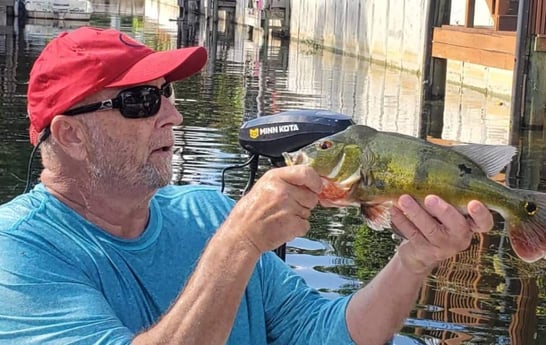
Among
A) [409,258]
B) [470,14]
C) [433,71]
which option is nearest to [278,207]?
[409,258]

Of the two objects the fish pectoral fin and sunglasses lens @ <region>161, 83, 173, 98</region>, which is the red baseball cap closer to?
sunglasses lens @ <region>161, 83, 173, 98</region>

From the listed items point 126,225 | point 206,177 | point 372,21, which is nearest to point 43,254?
point 126,225

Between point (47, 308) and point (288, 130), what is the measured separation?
5.58ft

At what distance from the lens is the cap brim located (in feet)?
10.1

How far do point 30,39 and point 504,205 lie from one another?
29.4 m

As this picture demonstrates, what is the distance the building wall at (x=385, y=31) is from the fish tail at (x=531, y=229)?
16.0 m

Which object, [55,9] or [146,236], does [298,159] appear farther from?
[55,9]

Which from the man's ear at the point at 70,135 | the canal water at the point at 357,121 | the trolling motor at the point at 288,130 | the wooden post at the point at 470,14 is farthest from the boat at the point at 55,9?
the man's ear at the point at 70,135

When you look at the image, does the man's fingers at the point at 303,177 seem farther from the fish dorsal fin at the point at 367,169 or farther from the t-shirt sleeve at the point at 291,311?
the t-shirt sleeve at the point at 291,311

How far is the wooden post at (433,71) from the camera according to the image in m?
17.7

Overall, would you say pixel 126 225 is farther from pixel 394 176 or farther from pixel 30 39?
pixel 30 39

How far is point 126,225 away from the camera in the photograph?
3.10 meters

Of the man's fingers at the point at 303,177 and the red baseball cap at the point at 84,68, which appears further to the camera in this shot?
the red baseball cap at the point at 84,68

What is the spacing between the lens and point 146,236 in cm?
308
